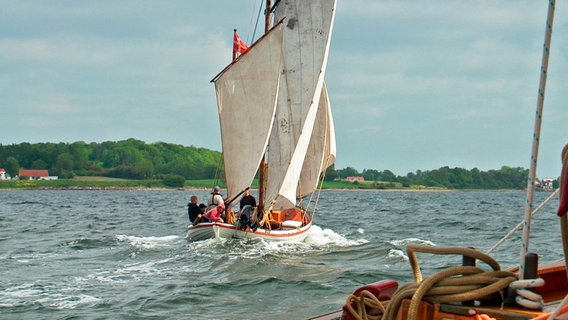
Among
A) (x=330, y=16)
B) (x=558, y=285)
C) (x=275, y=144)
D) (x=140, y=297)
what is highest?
(x=330, y=16)

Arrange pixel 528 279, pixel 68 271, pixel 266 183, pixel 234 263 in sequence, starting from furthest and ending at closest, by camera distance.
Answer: pixel 266 183, pixel 234 263, pixel 68 271, pixel 528 279

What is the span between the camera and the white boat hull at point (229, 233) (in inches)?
994

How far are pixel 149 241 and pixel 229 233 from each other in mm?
4514

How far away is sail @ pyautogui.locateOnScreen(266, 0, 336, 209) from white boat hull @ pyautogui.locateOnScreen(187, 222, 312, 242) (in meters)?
2.74

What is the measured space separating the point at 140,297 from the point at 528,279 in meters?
11.4

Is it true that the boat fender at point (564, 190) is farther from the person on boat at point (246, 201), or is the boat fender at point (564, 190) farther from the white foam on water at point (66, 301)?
the person on boat at point (246, 201)

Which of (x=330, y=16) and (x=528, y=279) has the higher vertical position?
(x=330, y=16)

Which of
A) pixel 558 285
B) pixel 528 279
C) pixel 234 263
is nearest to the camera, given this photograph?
pixel 528 279

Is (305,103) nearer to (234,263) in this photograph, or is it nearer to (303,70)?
(303,70)

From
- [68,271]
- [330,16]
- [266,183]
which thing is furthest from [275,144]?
[68,271]

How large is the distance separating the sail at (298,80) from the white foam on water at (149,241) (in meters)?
4.41

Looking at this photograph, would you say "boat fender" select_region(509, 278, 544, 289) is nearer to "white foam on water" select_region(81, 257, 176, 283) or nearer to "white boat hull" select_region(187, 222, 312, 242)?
"white foam on water" select_region(81, 257, 176, 283)

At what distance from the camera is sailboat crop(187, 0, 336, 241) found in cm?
2792

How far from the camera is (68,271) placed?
62.5 feet
